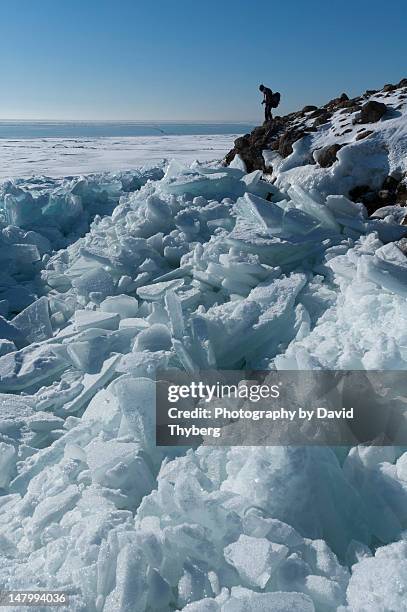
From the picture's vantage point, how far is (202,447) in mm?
2314

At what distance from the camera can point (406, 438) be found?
7.32 ft

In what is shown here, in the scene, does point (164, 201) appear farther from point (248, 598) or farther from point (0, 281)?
point (248, 598)

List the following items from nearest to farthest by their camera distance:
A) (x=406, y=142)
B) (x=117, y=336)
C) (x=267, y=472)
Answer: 1. (x=267, y=472)
2. (x=117, y=336)
3. (x=406, y=142)

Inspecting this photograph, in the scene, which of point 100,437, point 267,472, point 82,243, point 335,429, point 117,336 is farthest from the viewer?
point 82,243

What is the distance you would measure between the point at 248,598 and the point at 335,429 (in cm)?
88

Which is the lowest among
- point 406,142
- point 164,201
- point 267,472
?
point 267,472

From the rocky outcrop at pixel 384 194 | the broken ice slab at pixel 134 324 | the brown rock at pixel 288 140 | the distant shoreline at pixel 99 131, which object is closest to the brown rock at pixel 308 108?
the brown rock at pixel 288 140

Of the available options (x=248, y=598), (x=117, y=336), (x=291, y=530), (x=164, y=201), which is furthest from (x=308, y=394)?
(x=164, y=201)

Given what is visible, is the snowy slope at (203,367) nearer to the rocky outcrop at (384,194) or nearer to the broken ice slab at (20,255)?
the broken ice slab at (20,255)

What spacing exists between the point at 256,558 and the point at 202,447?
70cm

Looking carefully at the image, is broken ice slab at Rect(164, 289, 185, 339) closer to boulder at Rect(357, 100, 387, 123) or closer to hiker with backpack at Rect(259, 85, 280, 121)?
boulder at Rect(357, 100, 387, 123)

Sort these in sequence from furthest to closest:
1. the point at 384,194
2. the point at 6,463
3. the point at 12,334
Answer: the point at 384,194 → the point at 12,334 → the point at 6,463

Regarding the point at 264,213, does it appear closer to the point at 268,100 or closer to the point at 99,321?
the point at 99,321

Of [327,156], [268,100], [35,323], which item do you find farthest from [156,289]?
[268,100]
